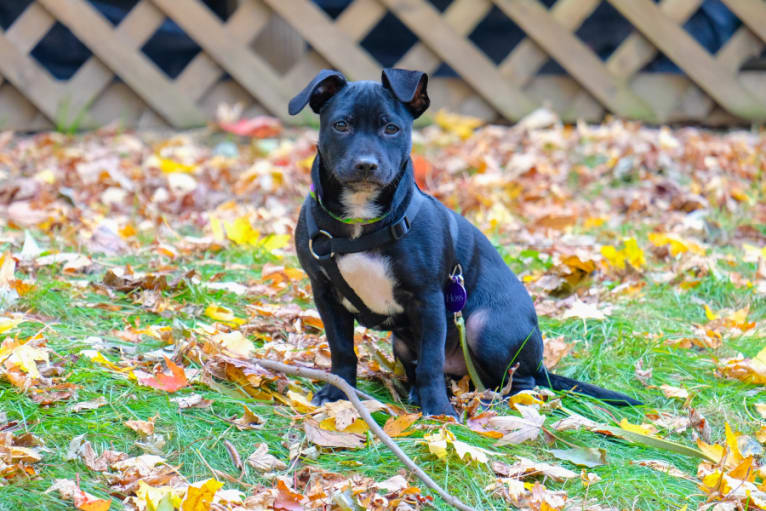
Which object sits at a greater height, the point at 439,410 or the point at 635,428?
the point at 635,428

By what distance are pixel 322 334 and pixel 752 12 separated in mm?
3674

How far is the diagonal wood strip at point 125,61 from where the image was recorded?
4.92m

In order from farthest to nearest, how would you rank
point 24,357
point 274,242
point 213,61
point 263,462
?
point 213,61
point 274,242
point 24,357
point 263,462

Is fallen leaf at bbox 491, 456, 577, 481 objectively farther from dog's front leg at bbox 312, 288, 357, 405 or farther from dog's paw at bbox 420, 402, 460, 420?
dog's front leg at bbox 312, 288, 357, 405

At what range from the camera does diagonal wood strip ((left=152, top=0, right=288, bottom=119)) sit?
4.98 meters

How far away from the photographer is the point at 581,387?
7.80 ft

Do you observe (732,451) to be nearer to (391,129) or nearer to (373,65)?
(391,129)

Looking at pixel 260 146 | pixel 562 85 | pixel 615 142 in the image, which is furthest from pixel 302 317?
pixel 562 85

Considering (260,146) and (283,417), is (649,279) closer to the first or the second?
(283,417)

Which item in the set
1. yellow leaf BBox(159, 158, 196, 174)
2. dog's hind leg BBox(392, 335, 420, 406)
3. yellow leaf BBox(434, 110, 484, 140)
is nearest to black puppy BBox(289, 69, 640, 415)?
dog's hind leg BBox(392, 335, 420, 406)

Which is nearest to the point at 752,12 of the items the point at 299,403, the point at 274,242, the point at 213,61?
the point at 213,61

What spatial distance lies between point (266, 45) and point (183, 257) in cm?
253

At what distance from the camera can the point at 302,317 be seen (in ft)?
9.36

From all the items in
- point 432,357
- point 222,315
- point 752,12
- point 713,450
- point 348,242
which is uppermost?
point 752,12
